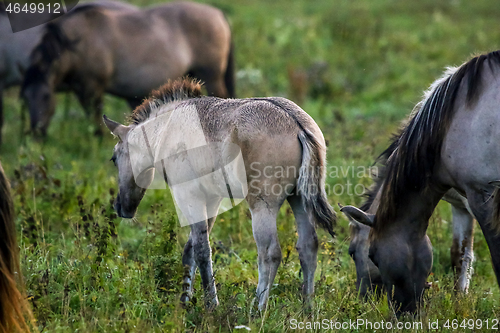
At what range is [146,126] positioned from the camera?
4133mm

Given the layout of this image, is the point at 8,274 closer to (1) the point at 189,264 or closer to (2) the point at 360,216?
(1) the point at 189,264

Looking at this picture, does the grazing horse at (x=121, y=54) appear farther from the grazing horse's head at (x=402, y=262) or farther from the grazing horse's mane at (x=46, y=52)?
the grazing horse's head at (x=402, y=262)

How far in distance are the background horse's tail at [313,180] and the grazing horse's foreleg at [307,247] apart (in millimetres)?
94

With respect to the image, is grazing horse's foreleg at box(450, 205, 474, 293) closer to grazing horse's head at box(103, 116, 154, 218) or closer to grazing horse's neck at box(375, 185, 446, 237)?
grazing horse's neck at box(375, 185, 446, 237)

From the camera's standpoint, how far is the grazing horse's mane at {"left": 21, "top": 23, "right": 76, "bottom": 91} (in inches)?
315

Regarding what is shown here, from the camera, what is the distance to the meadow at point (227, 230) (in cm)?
355

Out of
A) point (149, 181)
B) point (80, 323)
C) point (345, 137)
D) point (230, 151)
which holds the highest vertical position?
point (230, 151)

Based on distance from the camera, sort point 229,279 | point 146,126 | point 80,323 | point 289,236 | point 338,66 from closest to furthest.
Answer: point 80,323, point 146,126, point 229,279, point 289,236, point 338,66

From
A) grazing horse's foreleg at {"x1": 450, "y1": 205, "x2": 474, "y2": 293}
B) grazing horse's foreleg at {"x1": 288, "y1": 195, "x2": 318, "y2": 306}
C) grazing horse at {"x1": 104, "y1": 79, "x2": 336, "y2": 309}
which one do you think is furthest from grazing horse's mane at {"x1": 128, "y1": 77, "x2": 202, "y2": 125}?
grazing horse's foreleg at {"x1": 450, "y1": 205, "x2": 474, "y2": 293}

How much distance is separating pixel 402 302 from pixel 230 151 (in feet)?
4.97

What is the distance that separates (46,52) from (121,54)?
1136mm

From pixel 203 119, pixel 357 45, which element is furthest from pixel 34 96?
pixel 357 45

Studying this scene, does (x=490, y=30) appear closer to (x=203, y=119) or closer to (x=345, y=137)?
(x=345, y=137)

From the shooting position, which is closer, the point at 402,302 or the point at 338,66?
the point at 402,302
